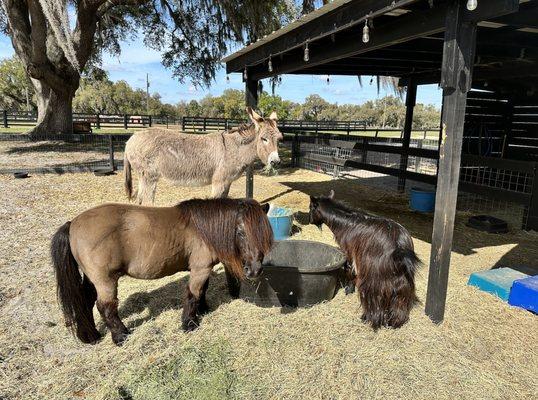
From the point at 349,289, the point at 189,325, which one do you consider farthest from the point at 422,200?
the point at 189,325

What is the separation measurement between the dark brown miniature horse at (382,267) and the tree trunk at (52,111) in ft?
50.7

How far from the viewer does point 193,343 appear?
2777 millimetres

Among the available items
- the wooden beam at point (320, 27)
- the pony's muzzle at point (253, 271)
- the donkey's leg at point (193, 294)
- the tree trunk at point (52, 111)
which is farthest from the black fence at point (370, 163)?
the donkey's leg at point (193, 294)

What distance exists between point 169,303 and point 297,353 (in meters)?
1.38

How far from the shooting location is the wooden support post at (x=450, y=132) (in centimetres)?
274

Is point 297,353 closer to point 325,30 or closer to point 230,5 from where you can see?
point 325,30

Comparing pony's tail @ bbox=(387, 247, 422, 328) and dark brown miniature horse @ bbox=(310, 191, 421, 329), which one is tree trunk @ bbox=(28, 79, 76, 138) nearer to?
dark brown miniature horse @ bbox=(310, 191, 421, 329)

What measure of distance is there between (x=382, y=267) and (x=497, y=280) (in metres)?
1.71

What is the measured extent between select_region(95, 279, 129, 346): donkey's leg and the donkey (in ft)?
8.37

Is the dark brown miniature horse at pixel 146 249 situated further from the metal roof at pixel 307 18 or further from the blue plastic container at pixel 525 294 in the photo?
the blue plastic container at pixel 525 294

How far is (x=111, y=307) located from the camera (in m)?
2.67

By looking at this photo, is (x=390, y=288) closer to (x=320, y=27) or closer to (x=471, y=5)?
(x=471, y=5)

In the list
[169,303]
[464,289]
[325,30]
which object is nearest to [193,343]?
[169,303]

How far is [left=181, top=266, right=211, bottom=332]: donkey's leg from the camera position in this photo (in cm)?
291
